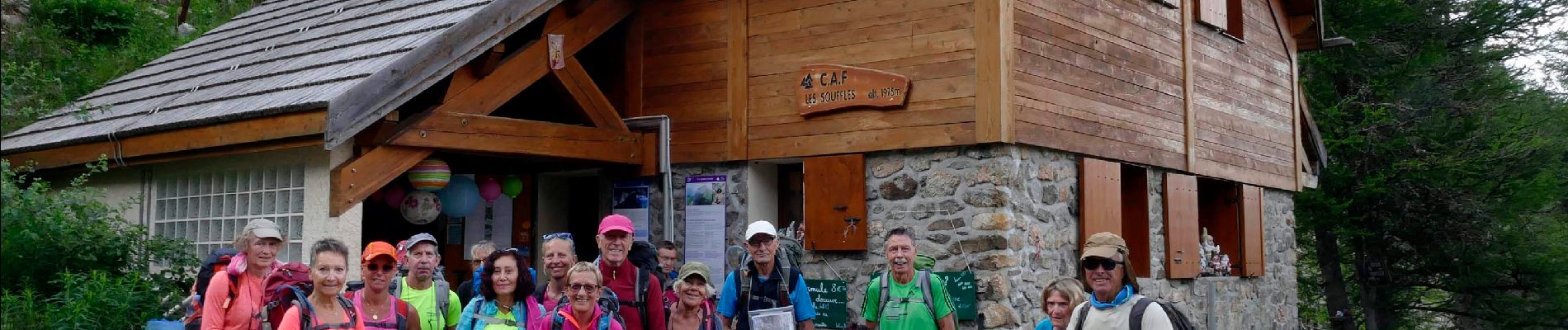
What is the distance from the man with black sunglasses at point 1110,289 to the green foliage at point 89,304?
6.16 m

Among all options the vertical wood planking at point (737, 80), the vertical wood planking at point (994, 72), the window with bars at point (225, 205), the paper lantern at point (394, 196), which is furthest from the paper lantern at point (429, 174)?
the vertical wood planking at point (994, 72)

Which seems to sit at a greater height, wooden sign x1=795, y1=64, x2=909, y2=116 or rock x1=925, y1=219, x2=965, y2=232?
wooden sign x1=795, y1=64, x2=909, y2=116

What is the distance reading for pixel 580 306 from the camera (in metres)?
6.14

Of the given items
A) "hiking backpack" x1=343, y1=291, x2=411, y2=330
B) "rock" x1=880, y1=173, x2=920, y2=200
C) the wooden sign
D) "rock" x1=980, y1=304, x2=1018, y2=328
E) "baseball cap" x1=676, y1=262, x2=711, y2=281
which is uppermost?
the wooden sign

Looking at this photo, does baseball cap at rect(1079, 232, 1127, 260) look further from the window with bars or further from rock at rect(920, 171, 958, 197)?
the window with bars

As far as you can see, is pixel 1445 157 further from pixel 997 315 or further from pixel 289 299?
pixel 289 299

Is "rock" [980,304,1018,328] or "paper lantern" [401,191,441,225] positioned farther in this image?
"paper lantern" [401,191,441,225]

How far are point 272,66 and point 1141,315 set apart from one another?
789 centimetres

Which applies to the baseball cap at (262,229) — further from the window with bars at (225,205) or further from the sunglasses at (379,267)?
the window with bars at (225,205)

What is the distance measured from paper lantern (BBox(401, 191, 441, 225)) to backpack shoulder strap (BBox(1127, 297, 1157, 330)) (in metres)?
6.78

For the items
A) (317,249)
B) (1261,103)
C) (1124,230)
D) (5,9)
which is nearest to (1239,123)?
(1261,103)

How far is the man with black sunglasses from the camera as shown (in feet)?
17.6

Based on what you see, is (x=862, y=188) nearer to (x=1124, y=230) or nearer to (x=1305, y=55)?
(x=1124, y=230)

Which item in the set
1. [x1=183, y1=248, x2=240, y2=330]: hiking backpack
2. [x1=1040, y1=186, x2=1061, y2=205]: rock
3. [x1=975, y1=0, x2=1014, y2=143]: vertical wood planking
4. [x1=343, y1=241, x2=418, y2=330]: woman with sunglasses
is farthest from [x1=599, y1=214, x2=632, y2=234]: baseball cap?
[x1=1040, y1=186, x2=1061, y2=205]: rock
